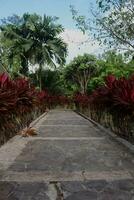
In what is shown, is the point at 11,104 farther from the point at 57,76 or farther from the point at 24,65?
the point at 57,76

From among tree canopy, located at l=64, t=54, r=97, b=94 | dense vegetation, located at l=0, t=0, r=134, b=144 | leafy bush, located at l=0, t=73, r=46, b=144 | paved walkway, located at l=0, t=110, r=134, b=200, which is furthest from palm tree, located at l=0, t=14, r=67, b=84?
paved walkway, located at l=0, t=110, r=134, b=200

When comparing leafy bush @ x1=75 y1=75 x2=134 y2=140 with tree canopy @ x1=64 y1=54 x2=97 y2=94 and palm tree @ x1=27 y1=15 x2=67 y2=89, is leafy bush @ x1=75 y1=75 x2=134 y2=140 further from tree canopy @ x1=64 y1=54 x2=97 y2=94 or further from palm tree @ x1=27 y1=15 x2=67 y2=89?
tree canopy @ x1=64 y1=54 x2=97 y2=94

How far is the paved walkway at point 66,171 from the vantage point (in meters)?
5.96

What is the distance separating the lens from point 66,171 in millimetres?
7406

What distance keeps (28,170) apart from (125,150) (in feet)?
10.5

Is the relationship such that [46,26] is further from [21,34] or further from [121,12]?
[121,12]

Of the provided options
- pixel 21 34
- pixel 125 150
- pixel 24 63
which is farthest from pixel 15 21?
pixel 125 150

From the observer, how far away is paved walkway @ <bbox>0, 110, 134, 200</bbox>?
596 cm

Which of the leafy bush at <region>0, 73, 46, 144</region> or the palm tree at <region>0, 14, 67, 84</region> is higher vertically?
the palm tree at <region>0, 14, 67, 84</region>

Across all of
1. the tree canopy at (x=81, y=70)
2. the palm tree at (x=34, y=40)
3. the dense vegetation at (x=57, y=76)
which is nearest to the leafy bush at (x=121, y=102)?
the dense vegetation at (x=57, y=76)

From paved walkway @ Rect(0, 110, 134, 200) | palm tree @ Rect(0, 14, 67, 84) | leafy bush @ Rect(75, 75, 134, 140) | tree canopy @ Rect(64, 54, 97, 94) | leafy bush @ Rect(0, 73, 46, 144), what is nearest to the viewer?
paved walkway @ Rect(0, 110, 134, 200)

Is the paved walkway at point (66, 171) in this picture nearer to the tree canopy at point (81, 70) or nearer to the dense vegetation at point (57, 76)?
the dense vegetation at point (57, 76)

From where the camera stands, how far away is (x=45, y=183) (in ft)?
21.4

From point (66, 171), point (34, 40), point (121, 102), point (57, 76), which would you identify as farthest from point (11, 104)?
point (57, 76)
